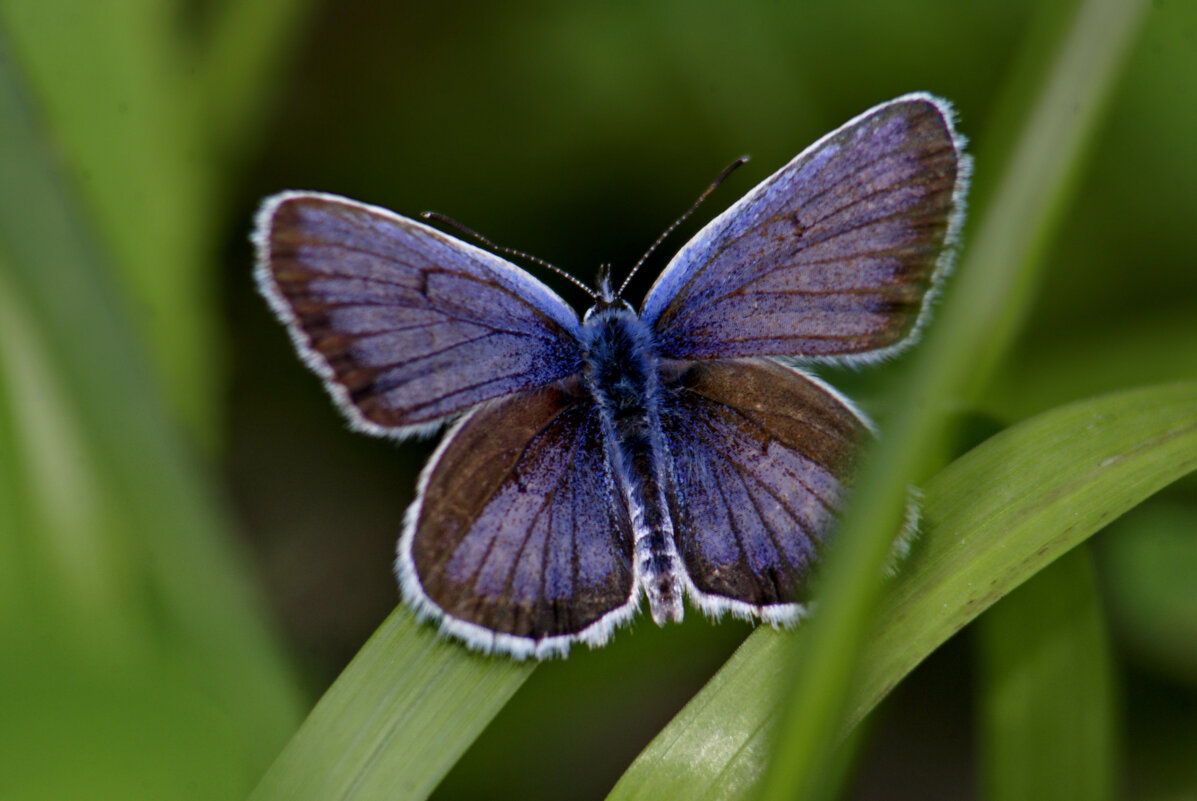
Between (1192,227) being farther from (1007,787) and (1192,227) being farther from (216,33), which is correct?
(216,33)

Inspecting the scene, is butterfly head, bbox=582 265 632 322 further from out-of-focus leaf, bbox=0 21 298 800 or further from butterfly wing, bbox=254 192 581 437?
out-of-focus leaf, bbox=0 21 298 800

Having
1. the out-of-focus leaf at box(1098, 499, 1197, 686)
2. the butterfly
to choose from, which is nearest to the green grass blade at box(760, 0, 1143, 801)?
the butterfly

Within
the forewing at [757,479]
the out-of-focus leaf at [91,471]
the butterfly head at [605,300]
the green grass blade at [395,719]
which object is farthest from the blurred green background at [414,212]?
the butterfly head at [605,300]

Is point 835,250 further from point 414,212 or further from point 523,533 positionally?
point 414,212

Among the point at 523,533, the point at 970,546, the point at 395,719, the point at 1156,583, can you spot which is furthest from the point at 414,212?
the point at 1156,583

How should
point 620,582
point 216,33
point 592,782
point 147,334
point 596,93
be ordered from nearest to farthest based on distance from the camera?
point 620,582, point 147,334, point 592,782, point 216,33, point 596,93

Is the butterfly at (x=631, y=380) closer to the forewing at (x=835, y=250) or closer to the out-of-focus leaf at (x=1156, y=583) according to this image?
the forewing at (x=835, y=250)

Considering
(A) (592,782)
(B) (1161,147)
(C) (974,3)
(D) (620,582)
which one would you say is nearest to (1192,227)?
(B) (1161,147)
